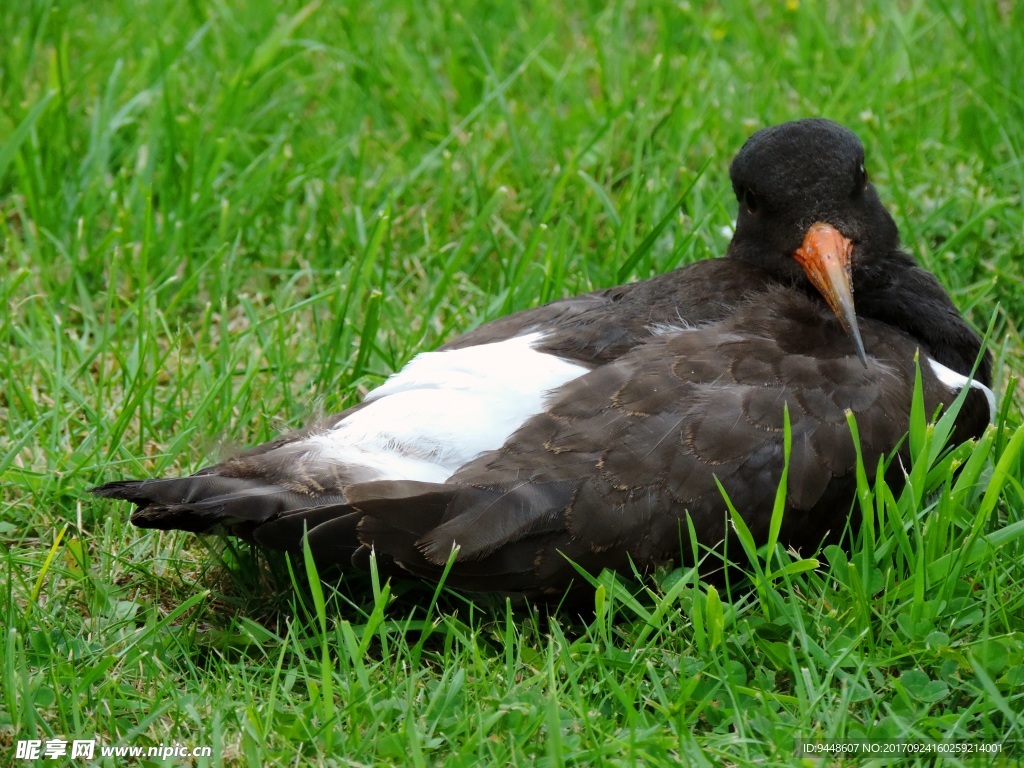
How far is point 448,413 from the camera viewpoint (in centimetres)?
329

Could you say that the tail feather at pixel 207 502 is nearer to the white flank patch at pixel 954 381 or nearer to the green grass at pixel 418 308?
the green grass at pixel 418 308

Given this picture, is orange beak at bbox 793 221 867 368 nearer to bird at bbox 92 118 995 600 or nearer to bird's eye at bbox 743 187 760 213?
bird at bbox 92 118 995 600

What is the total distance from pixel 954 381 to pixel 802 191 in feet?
2.30

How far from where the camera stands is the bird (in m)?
3.03

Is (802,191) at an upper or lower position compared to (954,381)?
upper

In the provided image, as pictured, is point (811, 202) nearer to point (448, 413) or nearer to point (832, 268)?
point (832, 268)

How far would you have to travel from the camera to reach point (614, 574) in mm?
3053

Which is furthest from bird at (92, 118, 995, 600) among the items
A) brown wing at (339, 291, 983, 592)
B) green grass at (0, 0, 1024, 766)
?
green grass at (0, 0, 1024, 766)

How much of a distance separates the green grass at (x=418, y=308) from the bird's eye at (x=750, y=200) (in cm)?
56

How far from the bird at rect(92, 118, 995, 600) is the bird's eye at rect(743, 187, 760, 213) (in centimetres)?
7

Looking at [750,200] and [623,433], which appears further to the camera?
[750,200]

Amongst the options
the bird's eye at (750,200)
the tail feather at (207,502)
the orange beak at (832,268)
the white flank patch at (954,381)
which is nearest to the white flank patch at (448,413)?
the tail feather at (207,502)

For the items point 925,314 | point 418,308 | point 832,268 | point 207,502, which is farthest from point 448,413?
point 925,314

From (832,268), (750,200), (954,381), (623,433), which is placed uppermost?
(750,200)
